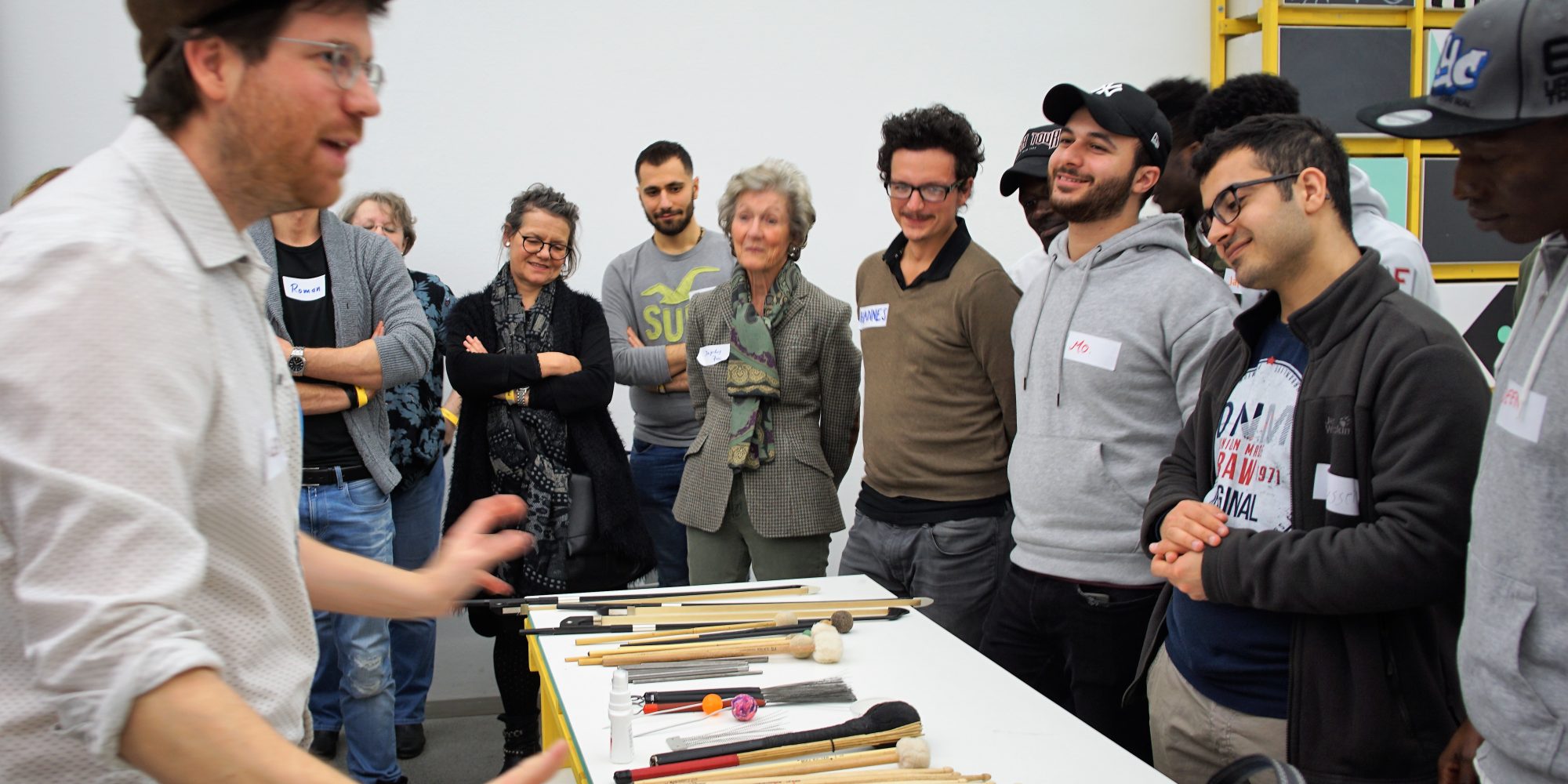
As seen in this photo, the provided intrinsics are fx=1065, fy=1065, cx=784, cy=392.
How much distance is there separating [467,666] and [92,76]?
265 centimetres

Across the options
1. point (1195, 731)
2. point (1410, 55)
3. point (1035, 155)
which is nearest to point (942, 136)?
point (1035, 155)

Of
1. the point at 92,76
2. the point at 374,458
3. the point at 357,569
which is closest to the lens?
the point at 357,569

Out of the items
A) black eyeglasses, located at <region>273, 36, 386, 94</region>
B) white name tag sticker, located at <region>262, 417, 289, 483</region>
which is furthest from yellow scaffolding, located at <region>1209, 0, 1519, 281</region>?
white name tag sticker, located at <region>262, 417, 289, 483</region>

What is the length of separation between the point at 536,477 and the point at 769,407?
28.6 inches

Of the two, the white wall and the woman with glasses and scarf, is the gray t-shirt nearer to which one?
the woman with glasses and scarf

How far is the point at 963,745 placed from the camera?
159cm

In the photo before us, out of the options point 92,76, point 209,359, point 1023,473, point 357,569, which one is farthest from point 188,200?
point 92,76

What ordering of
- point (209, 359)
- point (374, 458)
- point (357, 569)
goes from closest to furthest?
point (209, 359)
point (357, 569)
point (374, 458)

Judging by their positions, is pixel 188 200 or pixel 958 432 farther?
pixel 958 432

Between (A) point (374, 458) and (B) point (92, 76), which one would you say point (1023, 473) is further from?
(B) point (92, 76)

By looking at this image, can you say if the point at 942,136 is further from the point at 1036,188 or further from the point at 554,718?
the point at 554,718

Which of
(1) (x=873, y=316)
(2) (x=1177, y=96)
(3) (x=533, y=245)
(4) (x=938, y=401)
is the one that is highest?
(2) (x=1177, y=96)

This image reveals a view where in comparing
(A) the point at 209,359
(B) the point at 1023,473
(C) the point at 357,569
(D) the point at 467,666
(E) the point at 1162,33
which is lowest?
(D) the point at 467,666

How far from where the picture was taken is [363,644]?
309 cm
